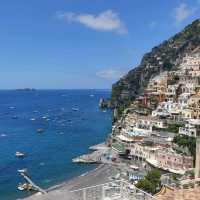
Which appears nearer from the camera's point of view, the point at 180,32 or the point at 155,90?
the point at 155,90

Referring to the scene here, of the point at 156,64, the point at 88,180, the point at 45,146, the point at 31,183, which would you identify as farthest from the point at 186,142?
the point at 156,64

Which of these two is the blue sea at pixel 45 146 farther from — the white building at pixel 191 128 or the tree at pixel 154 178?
the white building at pixel 191 128

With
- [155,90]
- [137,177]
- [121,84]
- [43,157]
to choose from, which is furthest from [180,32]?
[137,177]

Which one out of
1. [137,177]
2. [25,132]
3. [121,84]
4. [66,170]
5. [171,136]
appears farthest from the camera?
[121,84]

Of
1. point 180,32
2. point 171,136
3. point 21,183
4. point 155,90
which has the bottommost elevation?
point 21,183

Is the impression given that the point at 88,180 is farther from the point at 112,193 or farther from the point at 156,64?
the point at 156,64

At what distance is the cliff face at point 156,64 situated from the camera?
336 feet

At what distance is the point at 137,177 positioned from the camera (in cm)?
4203

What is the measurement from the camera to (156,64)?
108m

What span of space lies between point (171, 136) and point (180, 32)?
75.7 m

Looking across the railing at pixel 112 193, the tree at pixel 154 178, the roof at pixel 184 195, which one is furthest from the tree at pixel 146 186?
the roof at pixel 184 195

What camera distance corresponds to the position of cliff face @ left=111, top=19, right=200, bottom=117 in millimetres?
102500

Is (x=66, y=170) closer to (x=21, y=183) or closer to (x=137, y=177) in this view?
(x=21, y=183)

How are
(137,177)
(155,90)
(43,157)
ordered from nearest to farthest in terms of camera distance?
(137,177)
(43,157)
(155,90)
